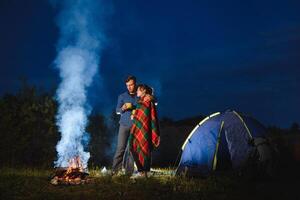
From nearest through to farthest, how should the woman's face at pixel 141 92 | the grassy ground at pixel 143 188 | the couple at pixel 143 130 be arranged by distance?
the grassy ground at pixel 143 188
the couple at pixel 143 130
the woman's face at pixel 141 92

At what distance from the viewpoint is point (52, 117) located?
12.0 meters

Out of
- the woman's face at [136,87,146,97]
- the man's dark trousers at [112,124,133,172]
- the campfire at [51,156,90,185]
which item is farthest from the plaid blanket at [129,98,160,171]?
the campfire at [51,156,90,185]

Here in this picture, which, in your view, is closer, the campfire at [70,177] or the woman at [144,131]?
the campfire at [70,177]

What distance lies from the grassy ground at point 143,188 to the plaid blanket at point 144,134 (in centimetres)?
53

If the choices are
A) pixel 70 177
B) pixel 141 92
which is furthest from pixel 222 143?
pixel 70 177

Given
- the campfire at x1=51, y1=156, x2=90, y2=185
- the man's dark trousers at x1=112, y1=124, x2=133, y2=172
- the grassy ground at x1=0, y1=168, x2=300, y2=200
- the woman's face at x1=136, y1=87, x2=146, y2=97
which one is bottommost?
the grassy ground at x1=0, y1=168, x2=300, y2=200

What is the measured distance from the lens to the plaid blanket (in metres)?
8.91

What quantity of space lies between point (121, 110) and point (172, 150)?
12356 millimetres

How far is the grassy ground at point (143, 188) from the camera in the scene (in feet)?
22.1

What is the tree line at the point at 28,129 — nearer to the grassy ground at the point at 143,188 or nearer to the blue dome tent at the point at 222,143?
the blue dome tent at the point at 222,143

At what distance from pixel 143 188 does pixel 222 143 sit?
4.04m

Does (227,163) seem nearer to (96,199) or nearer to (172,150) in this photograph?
(96,199)

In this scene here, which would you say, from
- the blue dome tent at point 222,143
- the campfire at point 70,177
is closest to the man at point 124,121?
the campfire at point 70,177

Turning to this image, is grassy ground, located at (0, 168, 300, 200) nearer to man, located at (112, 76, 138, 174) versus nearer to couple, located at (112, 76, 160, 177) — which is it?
couple, located at (112, 76, 160, 177)
